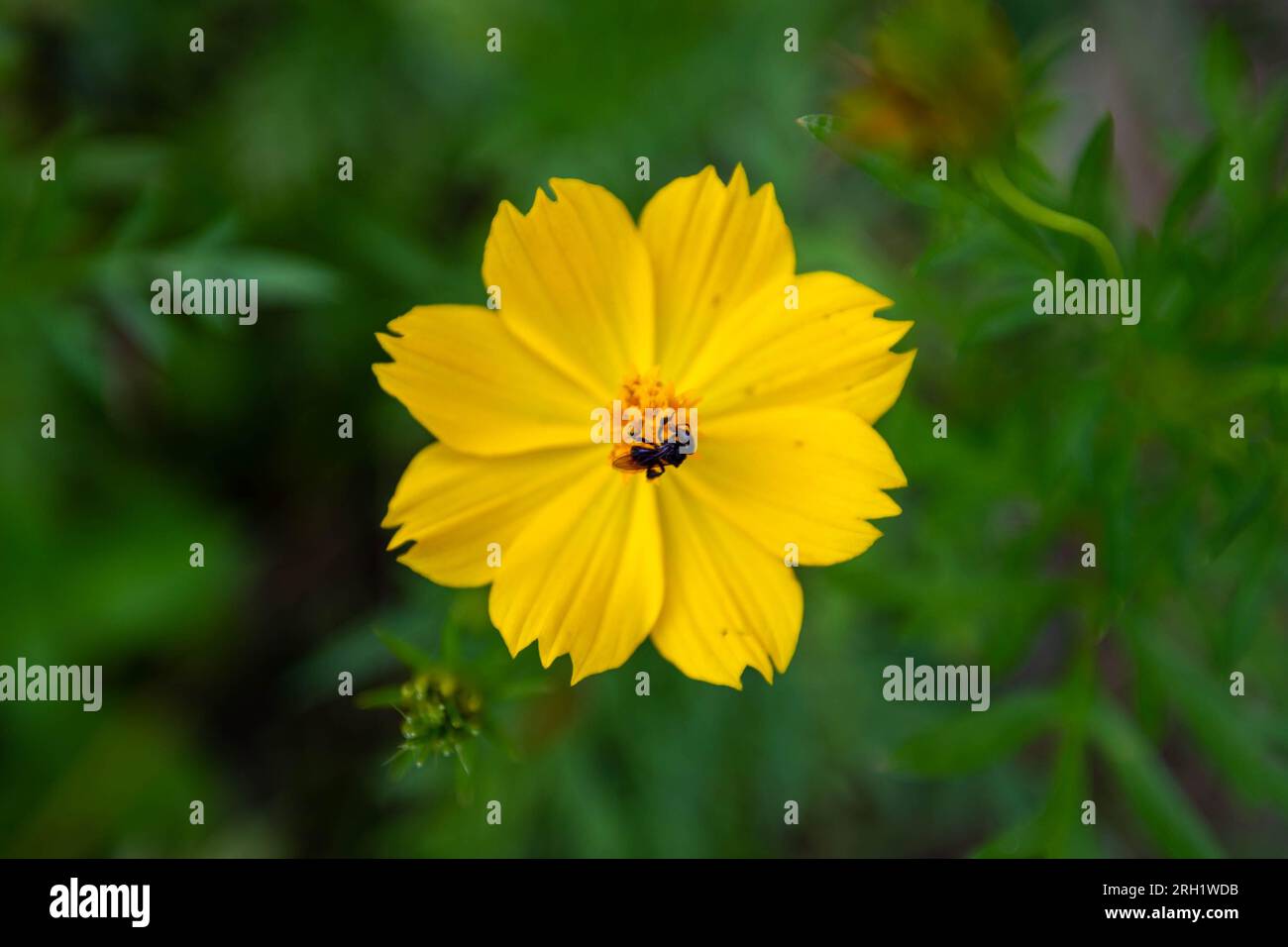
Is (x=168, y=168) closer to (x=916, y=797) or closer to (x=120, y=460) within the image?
(x=120, y=460)

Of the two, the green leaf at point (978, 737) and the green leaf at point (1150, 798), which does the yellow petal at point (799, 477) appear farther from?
the green leaf at point (1150, 798)

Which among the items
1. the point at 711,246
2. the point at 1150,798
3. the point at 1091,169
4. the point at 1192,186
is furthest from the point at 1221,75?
the point at 1150,798

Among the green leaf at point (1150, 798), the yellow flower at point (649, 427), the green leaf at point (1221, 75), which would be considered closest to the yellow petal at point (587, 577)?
the yellow flower at point (649, 427)

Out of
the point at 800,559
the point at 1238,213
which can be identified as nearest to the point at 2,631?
the point at 800,559

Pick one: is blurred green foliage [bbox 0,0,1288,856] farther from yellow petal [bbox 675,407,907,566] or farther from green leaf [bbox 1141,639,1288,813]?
yellow petal [bbox 675,407,907,566]

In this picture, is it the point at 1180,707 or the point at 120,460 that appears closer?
the point at 1180,707

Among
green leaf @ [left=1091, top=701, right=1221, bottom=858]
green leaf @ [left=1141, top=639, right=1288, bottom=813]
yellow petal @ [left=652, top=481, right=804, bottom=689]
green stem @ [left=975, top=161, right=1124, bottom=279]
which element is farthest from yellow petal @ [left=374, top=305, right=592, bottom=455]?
green leaf @ [left=1091, top=701, right=1221, bottom=858]

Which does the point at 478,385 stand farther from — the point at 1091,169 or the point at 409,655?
the point at 1091,169
